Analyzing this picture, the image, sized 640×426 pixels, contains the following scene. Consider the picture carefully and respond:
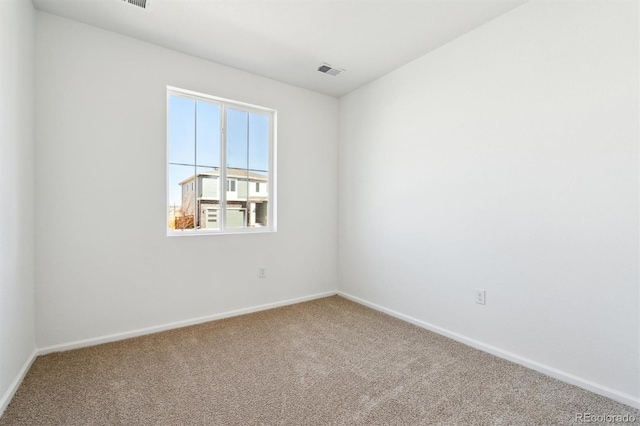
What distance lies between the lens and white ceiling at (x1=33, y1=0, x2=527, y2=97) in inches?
88.8

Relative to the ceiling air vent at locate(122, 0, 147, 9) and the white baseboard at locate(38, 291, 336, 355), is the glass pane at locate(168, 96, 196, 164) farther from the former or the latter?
the white baseboard at locate(38, 291, 336, 355)

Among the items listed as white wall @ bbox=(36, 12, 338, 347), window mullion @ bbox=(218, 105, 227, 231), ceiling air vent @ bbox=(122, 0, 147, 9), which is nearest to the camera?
ceiling air vent @ bbox=(122, 0, 147, 9)

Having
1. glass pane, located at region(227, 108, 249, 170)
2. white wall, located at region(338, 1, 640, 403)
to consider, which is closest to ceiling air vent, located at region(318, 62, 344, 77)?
white wall, located at region(338, 1, 640, 403)

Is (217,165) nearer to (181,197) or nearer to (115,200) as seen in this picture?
(181,197)

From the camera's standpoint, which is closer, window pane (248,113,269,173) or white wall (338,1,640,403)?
white wall (338,1,640,403)

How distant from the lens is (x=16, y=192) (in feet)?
6.46

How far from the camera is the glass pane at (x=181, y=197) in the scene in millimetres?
2986

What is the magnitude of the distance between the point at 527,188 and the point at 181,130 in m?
3.08

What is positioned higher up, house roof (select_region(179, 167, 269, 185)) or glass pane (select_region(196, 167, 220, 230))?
house roof (select_region(179, 167, 269, 185))

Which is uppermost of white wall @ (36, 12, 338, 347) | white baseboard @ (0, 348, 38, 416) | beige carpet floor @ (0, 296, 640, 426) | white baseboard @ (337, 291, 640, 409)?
Result: white wall @ (36, 12, 338, 347)

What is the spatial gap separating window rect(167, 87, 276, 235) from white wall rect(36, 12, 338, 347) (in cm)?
14

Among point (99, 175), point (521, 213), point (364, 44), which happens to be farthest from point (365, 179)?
point (99, 175)

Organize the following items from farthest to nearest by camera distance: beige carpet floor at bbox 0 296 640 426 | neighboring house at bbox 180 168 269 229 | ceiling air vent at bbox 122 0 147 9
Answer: neighboring house at bbox 180 168 269 229 → ceiling air vent at bbox 122 0 147 9 → beige carpet floor at bbox 0 296 640 426

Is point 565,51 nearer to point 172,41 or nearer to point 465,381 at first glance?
point 465,381
